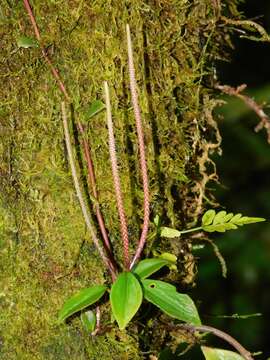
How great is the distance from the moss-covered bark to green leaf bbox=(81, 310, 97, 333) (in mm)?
17

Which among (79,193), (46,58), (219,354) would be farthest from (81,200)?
(219,354)

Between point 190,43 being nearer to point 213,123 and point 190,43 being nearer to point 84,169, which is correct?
point 213,123

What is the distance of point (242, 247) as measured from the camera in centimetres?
290

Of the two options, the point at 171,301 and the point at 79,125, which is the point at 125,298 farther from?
the point at 79,125

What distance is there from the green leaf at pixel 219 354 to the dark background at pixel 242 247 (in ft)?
5.25

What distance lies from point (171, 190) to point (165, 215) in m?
0.07

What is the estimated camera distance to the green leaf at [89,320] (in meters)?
0.99

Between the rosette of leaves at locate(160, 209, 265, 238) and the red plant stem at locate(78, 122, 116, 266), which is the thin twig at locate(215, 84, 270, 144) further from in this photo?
the red plant stem at locate(78, 122, 116, 266)

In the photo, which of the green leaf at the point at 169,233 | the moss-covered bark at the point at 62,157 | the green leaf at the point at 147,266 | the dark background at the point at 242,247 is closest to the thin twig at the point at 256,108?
the moss-covered bark at the point at 62,157

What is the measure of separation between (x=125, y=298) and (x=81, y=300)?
83mm

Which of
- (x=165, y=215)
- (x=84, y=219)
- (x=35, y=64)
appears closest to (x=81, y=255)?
(x=84, y=219)

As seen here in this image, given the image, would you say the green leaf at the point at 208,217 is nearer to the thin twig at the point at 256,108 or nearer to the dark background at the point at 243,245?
the thin twig at the point at 256,108

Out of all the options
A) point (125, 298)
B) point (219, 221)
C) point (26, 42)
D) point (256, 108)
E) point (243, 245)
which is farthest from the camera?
point (243, 245)

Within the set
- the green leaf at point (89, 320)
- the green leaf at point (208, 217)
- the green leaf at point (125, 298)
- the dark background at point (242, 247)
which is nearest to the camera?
the green leaf at point (125, 298)
